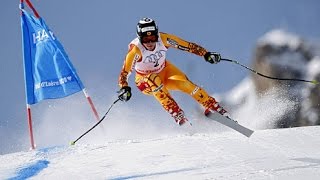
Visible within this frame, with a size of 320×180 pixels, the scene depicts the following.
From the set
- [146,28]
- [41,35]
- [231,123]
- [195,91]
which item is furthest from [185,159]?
[41,35]

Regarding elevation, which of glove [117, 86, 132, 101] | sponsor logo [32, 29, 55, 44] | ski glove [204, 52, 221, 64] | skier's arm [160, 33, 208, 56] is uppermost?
sponsor logo [32, 29, 55, 44]

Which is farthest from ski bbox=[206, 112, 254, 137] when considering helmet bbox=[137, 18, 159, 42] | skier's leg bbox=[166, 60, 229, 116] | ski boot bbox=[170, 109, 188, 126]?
helmet bbox=[137, 18, 159, 42]

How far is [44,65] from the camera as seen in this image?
33.3 feet

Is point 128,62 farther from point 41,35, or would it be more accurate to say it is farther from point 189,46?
point 41,35

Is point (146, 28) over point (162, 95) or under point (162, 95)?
over

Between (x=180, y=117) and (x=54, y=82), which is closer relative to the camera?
(x=180, y=117)

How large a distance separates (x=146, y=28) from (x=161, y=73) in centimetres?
91

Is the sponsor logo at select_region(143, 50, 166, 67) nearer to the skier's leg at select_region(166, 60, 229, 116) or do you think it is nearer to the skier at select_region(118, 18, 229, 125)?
the skier at select_region(118, 18, 229, 125)

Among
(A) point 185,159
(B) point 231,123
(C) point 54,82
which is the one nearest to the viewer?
(A) point 185,159

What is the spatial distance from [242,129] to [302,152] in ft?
3.47

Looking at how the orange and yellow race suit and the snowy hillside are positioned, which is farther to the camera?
the orange and yellow race suit

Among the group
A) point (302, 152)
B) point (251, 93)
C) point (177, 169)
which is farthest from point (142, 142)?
point (251, 93)

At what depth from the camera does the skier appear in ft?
24.0

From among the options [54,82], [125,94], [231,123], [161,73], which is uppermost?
[54,82]
